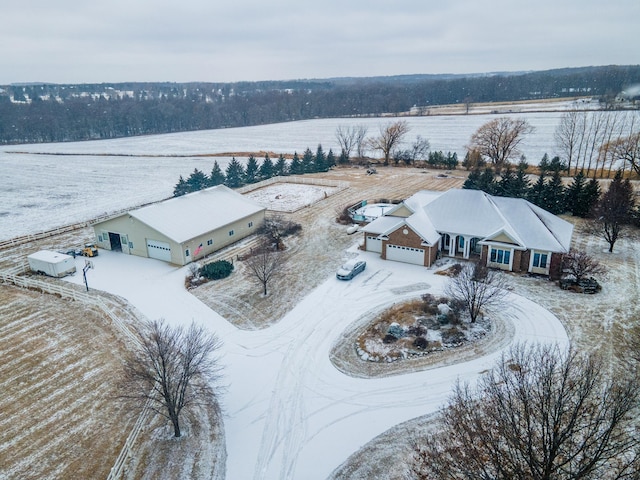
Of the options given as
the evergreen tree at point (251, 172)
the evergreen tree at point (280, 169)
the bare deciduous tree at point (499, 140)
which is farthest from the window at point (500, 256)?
the evergreen tree at point (280, 169)

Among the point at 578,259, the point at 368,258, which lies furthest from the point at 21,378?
the point at 578,259

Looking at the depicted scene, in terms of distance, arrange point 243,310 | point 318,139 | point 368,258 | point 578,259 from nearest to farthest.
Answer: point 243,310 → point 578,259 → point 368,258 → point 318,139

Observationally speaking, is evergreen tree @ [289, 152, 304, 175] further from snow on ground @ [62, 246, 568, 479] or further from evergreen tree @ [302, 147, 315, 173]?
snow on ground @ [62, 246, 568, 479]

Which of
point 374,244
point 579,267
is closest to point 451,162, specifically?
point 374,244

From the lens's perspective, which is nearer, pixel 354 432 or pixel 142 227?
pixel 354 432

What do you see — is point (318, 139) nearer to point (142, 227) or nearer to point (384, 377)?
point (142, 227)

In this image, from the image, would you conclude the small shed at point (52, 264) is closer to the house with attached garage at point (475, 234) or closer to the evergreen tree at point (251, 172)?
the house with attached garage at point (475, 234)
